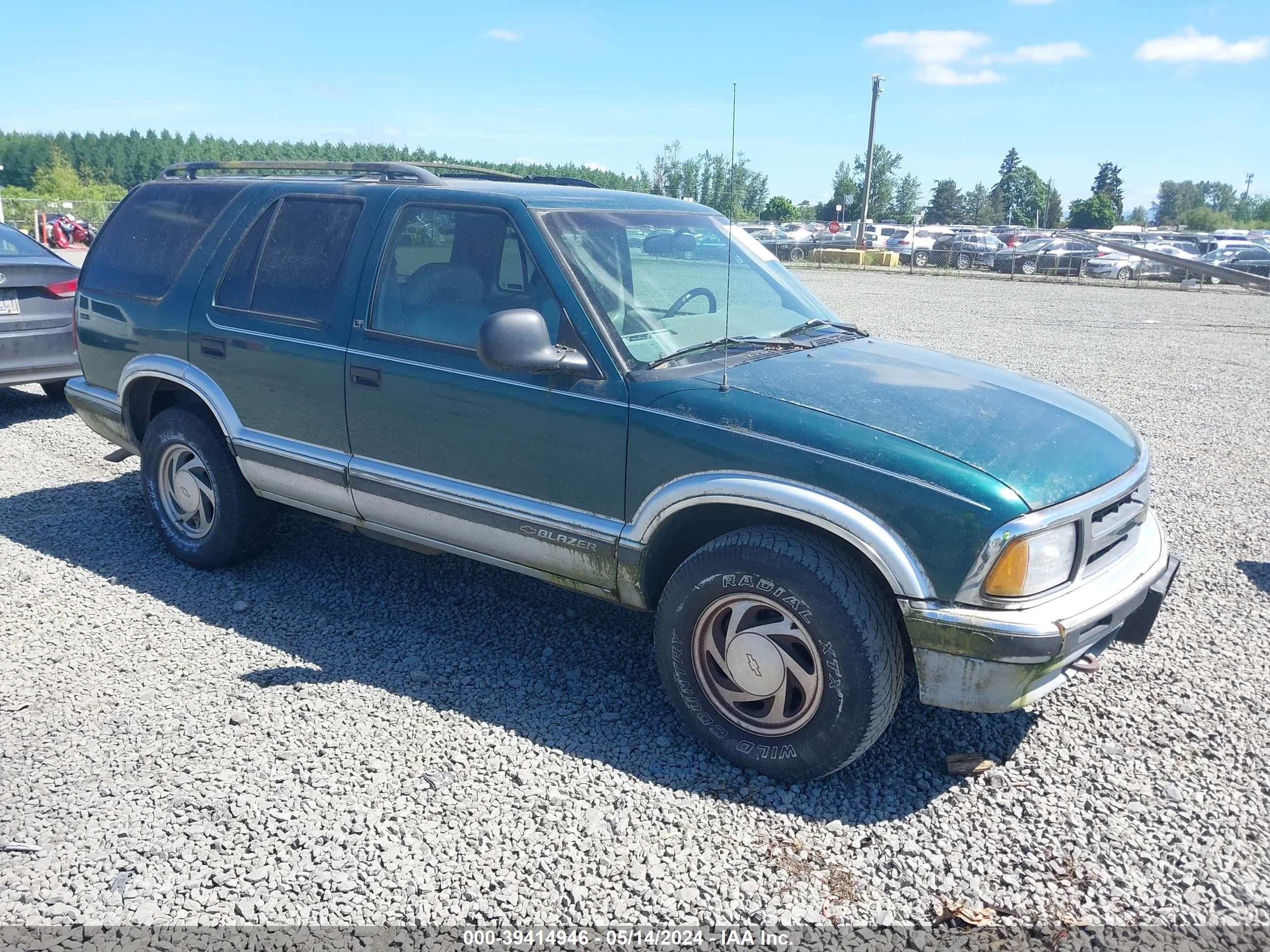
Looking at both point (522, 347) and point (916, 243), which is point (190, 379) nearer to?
point (522, 347)

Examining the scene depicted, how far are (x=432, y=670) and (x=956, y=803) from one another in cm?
212

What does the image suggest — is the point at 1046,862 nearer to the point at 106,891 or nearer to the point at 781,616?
the point at 781,616

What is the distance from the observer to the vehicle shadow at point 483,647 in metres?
3.38

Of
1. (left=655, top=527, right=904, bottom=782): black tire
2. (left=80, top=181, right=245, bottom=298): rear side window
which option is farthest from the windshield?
(left=80, top=181, right=245, bottom=298): rear side window

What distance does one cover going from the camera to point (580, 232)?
151 inches

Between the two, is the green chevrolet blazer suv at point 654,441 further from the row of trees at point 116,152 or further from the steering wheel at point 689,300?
the row of trees at point 116,152

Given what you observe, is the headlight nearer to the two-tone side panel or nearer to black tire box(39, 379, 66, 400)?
the two-tone side panel

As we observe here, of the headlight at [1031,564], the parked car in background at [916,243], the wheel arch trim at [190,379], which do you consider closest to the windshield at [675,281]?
the headlight at [1031,564]

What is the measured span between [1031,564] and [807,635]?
73 cm

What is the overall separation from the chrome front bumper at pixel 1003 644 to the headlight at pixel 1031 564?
0.21ft

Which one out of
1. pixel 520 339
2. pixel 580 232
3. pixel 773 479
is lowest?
pixel 773 479

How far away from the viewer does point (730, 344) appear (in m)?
3.75

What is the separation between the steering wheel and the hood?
1.28 feet

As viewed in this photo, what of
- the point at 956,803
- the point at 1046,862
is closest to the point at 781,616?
the point at 956,803
